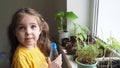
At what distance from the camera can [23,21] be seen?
1068 millimetres

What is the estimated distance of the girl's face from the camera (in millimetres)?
1063

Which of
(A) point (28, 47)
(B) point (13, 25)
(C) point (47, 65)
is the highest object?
(B) point (13, 25)

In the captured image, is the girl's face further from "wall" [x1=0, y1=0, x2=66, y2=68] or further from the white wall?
"wall" [x1=0, y1=0, x2=66, y2=68]

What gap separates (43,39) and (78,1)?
55 cm

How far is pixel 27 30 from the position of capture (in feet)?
3.47

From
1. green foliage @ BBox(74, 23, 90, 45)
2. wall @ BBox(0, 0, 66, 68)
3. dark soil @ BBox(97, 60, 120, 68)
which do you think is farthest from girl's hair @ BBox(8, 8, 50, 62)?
wall @ BBox(0, 0, 66, 68)

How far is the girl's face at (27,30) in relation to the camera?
41.9 inches

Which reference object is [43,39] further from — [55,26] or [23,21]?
[55,26]

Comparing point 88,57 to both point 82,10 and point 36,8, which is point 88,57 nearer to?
point 82,10

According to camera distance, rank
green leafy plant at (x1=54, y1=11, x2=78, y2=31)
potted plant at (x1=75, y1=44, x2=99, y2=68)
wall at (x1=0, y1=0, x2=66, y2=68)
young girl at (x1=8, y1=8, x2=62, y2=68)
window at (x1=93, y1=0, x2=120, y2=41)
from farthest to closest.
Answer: wall at (x1=0, y1=0, x2=66, y2=68)
green leafy plant at (x1=54, y1=11, x2=78, y2=31)
window at (x1=93, y1=0, x2=120, y2=41)
young girl at (x1=8, y1=8, x2=62, y2=68)
potted plant at (x1=75, y1=44, x2=99, y2=68)

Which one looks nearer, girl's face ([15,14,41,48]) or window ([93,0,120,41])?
girl's face ([15,14,41,48])

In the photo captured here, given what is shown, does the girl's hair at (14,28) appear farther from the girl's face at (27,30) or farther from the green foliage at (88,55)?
the green foliage at (88,55)

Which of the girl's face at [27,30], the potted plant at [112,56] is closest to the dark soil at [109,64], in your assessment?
the potted plant at [112,56]

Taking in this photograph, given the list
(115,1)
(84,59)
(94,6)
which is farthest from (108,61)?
(94,6)
